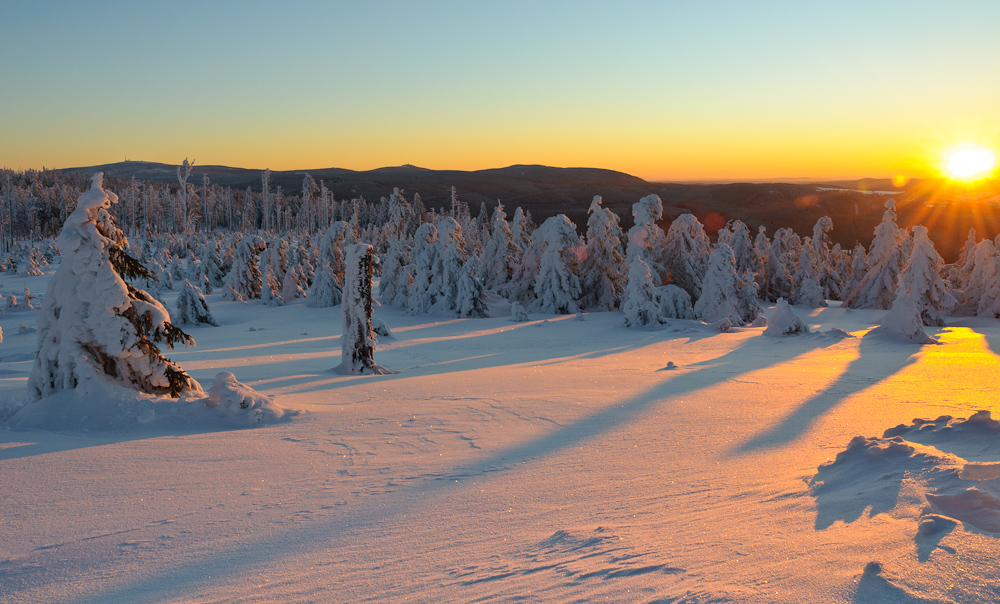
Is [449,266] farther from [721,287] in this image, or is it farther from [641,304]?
[721,287]

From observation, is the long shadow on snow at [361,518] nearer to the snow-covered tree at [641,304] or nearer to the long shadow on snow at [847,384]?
the long shadow on snow at [847,384]

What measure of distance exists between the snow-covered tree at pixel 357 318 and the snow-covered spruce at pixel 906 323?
1497 cm

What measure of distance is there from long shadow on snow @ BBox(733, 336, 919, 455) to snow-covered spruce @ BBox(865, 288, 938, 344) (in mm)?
416

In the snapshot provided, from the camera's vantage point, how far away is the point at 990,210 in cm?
9062

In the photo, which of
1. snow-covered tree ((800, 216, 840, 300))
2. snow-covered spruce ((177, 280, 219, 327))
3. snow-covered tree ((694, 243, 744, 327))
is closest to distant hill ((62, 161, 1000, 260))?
snow-covered tree ((800, 216, 840, 300))

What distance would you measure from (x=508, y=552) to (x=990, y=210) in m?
118

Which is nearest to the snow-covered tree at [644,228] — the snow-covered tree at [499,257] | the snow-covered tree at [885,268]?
the snow-covered tree at [499,257]

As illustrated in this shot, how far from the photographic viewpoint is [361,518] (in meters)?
4.23

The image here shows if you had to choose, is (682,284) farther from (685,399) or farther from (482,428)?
(482,428)

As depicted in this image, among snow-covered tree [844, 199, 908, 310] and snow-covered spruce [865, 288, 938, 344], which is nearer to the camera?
snow-covered spruce [865, 288, 938, 344]

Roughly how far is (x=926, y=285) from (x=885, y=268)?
8691 mm

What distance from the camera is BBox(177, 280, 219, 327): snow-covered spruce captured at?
23672 mm

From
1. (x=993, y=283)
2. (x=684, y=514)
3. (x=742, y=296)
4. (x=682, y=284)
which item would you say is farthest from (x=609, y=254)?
(x=684, y=514)

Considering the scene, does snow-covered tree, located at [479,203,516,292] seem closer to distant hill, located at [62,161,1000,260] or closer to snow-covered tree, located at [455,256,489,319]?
snow-covered tree, located at [455,256,489,319]
